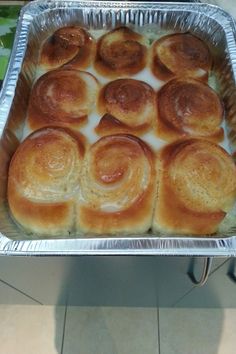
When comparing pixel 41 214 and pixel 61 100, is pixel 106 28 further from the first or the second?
pixel 41 214

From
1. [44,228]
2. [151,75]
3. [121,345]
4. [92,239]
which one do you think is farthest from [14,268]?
[151,75]

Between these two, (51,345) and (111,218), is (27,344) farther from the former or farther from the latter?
(111,218)

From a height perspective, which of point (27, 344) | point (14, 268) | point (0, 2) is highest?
point (0, 2)

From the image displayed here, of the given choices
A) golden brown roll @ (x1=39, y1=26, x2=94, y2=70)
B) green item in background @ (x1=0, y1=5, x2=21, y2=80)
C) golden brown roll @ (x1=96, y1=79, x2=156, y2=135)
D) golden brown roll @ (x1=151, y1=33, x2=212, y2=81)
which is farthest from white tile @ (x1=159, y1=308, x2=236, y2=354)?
green item in background @ (x1=0, y1=5, x2=21, y2=80)

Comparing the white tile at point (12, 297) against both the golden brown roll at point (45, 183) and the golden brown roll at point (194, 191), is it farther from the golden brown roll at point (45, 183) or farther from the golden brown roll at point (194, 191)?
the golden brown roll at point (194, 191)

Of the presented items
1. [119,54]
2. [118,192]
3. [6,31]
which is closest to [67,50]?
[119,54]

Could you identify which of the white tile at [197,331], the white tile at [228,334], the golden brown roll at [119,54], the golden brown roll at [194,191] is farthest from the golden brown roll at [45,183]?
the white tile at [228,334]
